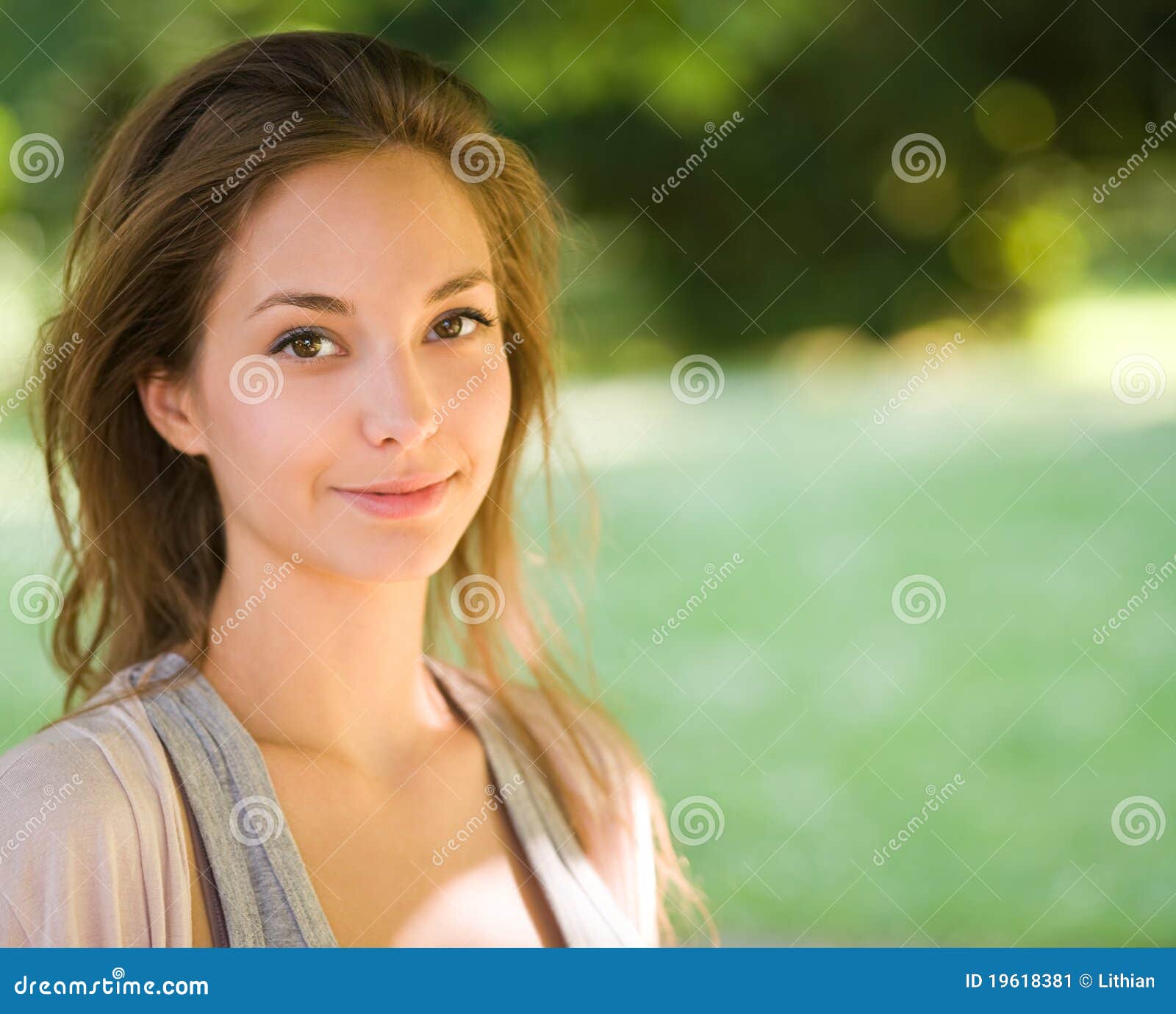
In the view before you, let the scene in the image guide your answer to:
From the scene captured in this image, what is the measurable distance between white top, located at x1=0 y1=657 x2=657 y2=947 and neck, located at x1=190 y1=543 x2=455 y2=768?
14 centimetres

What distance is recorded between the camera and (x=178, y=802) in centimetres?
112

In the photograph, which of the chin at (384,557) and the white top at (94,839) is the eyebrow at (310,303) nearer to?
the chin at (384,557)

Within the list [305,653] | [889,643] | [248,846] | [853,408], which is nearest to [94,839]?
[248,846]

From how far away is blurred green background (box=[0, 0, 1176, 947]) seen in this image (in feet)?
10.3

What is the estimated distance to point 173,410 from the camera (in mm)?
1296

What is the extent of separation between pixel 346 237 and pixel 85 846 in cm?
59

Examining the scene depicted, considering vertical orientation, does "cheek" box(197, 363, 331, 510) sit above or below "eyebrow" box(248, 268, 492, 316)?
below

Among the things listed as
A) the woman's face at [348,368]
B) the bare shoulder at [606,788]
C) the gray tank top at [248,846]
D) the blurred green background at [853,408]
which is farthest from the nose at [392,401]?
the blurred green background at [853,408]

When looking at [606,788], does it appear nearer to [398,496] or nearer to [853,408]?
[398,496]

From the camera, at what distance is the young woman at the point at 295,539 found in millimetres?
1125

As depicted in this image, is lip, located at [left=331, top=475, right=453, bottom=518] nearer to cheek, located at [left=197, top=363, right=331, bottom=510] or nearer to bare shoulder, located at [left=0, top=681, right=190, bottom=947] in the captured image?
cheek, located at [left=197, top=363, right=331, bottom=510]

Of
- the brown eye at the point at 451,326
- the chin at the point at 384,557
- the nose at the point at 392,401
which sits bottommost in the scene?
the chin at the point at 384,557

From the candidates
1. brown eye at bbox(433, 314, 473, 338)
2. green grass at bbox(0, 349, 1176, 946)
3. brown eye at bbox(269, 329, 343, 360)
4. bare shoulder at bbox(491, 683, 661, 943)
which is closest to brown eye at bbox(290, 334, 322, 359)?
brown eye at bbox(269, 329, 343, 360)

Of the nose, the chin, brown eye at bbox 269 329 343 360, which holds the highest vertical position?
brown eye at bbox 269 329 343 360
